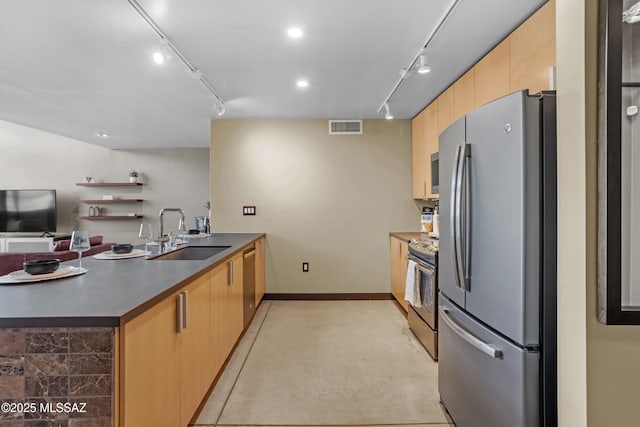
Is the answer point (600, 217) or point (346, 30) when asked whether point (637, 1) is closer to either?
point (600, 217)

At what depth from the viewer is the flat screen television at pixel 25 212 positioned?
609cm

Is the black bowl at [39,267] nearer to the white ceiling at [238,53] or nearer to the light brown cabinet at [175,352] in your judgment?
the light brown cabinet at [175,352]

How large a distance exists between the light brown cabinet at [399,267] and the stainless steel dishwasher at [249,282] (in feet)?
5.57

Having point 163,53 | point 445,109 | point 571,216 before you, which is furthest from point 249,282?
point 571,216

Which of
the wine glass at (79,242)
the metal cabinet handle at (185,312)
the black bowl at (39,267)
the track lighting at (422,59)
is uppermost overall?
the track lighting at (422,59)

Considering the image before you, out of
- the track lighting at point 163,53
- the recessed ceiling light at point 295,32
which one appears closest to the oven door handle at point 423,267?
the recessed ceiling light at point 295,32

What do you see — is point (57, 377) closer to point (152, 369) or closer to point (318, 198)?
point (152, 369)

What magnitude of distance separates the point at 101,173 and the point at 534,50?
7.24 meters

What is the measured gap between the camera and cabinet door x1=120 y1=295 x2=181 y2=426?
111 centimetres

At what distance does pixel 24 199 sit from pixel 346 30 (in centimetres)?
711

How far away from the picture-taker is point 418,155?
4.12 m

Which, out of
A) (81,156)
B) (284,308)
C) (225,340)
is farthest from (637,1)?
(81,156)

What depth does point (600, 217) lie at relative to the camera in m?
1.05

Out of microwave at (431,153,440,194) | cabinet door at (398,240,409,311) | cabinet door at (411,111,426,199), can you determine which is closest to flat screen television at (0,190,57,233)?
cabinet door at (398,240,409,311)
